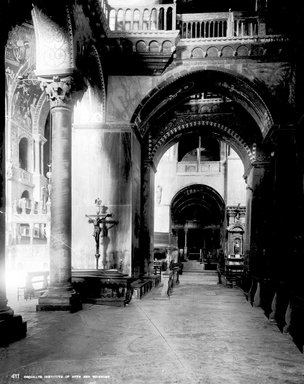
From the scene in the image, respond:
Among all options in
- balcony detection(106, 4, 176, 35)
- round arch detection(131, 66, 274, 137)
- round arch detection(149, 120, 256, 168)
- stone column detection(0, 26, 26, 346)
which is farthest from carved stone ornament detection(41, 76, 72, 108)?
round arch detection(149, 120, 256, 168)

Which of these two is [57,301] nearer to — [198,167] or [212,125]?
[212,125]

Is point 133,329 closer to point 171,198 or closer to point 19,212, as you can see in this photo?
point 19,212

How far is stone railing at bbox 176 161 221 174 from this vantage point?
2806 cm

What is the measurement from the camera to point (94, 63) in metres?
10.4

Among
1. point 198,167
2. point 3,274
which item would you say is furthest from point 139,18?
point 198,167

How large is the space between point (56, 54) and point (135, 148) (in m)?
3.93

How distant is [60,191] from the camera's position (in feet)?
26.2

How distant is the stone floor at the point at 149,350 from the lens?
14.0 feet

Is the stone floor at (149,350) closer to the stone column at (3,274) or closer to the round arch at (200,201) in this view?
the stone column at (3,274)

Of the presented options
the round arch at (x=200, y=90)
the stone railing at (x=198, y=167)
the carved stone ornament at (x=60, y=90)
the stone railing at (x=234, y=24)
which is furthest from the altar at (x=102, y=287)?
the stone railing at (x=198, y=167)

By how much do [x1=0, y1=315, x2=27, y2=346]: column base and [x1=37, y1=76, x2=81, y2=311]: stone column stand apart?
226cm

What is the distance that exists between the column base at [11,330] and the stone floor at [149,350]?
0.32 feet

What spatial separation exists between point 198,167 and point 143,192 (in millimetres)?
14215

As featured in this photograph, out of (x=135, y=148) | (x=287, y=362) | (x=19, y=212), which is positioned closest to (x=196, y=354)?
(x=287, y=362)
